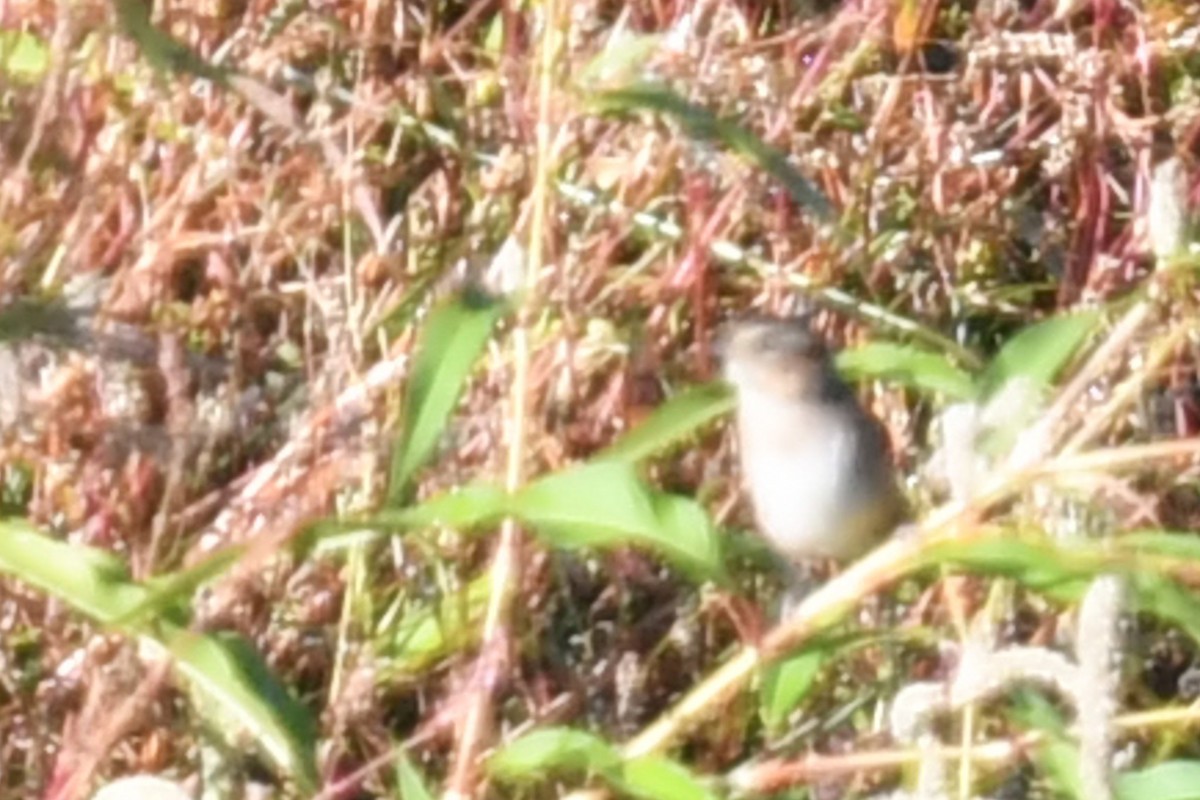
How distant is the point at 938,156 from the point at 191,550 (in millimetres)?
872

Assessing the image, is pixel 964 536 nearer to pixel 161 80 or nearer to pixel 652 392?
pixel 161 80

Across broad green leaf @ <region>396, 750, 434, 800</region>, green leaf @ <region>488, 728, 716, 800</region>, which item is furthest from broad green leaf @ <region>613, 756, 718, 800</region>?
broad green leaf @ <region>396, 750, 434, 800</region>

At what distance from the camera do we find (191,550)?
6.55 ft

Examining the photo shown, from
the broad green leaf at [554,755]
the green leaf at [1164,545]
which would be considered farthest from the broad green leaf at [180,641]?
the green leaf at [1164,545]

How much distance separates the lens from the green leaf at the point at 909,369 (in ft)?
5.31

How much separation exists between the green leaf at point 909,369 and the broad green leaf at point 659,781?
0.28 metres

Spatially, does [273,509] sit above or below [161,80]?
below

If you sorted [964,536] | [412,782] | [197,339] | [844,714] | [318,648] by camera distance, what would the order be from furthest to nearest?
[197,339] → [318,648] → [844,714] → [412,782] → [964,536]

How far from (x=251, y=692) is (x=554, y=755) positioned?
0.55 ft

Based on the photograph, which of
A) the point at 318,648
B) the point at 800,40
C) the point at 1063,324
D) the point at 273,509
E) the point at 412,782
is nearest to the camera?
the point at 412,782

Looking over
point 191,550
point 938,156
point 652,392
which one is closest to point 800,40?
point 938,156

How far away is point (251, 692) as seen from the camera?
1.43 m

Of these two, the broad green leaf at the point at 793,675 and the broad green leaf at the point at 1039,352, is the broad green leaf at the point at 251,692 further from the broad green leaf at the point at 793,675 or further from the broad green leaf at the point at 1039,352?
the broad green leaf at the point at 1039,352

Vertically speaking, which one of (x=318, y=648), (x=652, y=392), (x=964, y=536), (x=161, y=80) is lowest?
(x=318, y=648)
